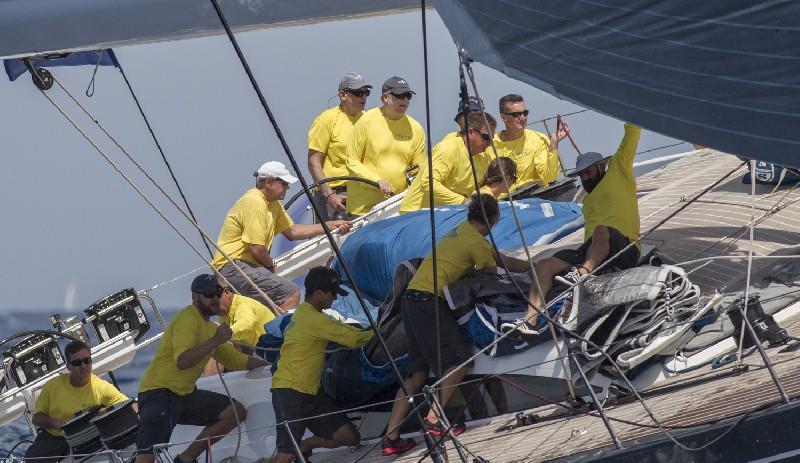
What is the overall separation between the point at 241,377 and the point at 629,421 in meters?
2.20

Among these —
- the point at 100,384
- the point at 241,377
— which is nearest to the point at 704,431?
the point at 241,377

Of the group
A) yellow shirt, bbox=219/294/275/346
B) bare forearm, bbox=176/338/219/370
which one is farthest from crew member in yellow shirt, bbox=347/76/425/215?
bare forearm, bbox=176/338/219/370

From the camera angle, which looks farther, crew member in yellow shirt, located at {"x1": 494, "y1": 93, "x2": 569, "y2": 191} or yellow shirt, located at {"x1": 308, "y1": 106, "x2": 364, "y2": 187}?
yellow shirt, located at {"x1": 308, "y1": 106, "x2": 364, "y2": 187}

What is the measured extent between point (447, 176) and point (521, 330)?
181cm

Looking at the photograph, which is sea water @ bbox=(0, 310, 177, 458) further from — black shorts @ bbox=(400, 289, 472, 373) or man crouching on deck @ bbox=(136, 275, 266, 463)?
black shorts @ bbox=(400, 289, 472, 373)

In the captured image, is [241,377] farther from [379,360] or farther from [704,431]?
[704,431]

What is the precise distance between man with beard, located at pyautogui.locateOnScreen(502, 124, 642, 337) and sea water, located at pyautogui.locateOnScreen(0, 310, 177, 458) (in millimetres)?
5462

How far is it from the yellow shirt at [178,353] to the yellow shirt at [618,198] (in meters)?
1.77

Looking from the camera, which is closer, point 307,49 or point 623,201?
point 623,201

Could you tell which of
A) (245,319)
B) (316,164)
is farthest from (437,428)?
(316,164)

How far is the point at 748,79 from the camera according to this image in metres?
4.74

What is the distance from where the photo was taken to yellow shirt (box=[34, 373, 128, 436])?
7191 mm

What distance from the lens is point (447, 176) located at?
7488mm

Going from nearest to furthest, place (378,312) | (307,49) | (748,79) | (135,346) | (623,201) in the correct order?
(748,79), (623,201), (378,312), (135,346), (307,49)
